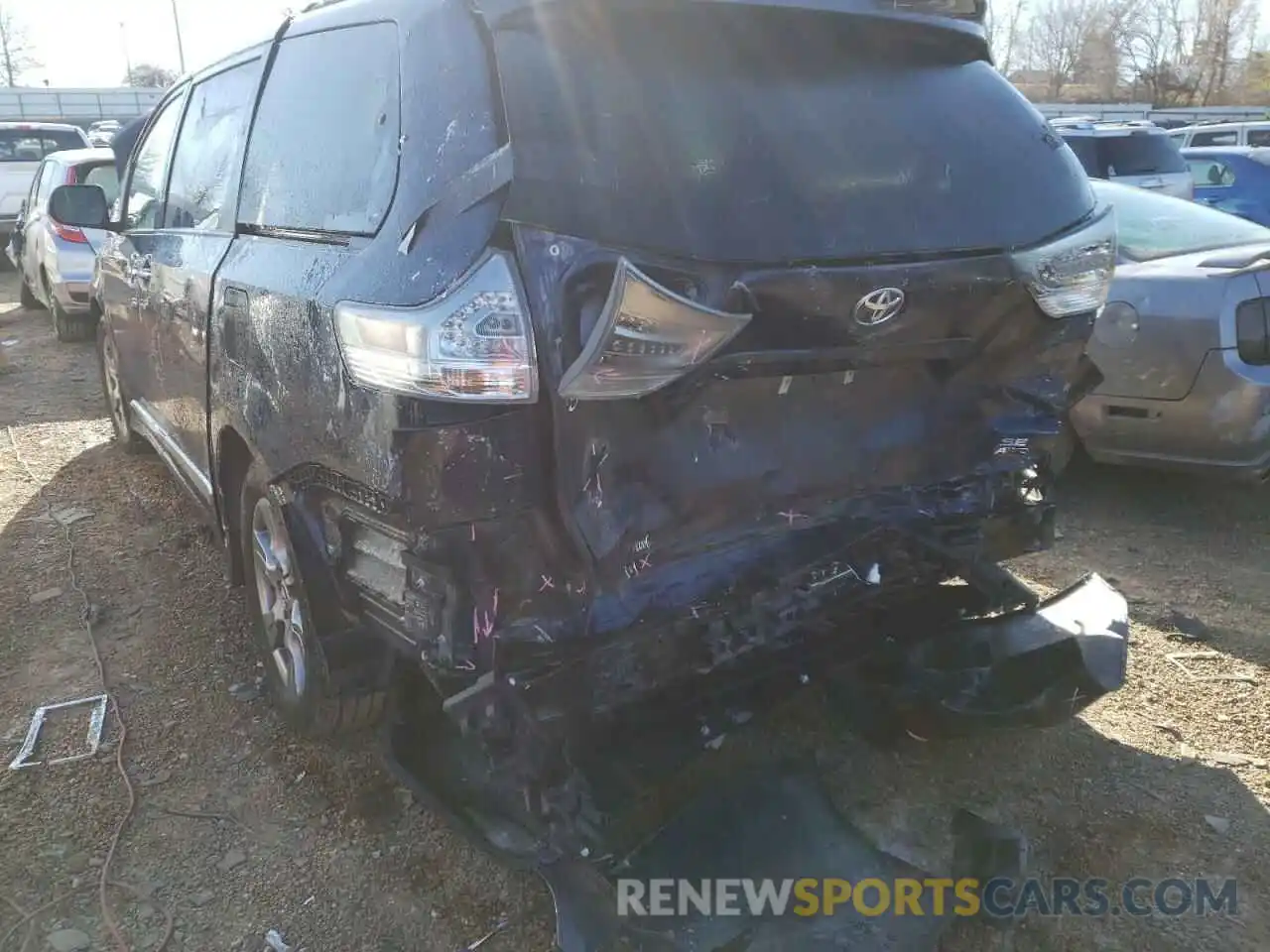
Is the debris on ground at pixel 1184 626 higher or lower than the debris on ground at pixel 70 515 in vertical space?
higher

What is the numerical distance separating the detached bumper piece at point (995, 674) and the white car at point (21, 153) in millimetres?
15812

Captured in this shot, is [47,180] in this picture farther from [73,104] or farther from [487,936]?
[73,104]

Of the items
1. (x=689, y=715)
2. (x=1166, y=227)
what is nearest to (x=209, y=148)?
(x=689, y=715)

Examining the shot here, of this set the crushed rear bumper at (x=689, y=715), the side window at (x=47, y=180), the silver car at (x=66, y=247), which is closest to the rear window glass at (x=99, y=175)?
the silver car at (x=66, y=247)

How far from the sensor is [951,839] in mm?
2723

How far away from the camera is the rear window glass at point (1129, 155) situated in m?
10.8

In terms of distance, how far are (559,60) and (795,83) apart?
570 millimetres

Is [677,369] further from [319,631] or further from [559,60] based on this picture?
[319,631]

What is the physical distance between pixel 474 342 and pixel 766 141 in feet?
2.65

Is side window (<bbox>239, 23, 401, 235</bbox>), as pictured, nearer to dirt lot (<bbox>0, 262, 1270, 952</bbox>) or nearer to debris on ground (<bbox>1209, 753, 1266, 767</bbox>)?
dirt lot (<bbox>0, 262, 1270, 952</bbox>)

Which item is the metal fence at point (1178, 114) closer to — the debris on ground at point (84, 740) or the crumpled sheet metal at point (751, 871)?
the crumpled sheet metal at point (751, 871)

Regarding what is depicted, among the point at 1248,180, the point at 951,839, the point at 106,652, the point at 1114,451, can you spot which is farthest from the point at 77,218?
the point at 1248,180

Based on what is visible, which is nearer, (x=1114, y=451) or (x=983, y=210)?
(x=983, y=210)

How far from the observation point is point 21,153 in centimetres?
1531
